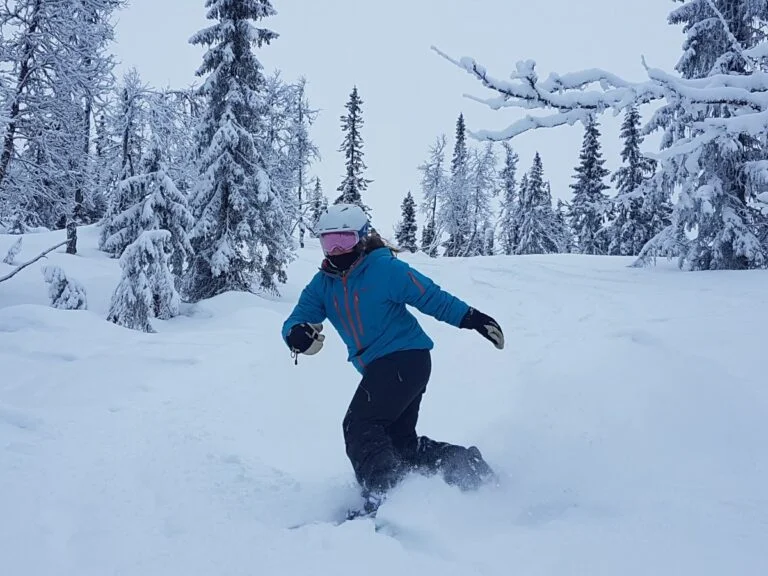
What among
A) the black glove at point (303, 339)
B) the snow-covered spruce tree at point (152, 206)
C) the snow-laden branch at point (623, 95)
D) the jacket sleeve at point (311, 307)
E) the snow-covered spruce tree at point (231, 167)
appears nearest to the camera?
the snow-laden branch at point (623, 95)

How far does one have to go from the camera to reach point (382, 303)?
3566mm

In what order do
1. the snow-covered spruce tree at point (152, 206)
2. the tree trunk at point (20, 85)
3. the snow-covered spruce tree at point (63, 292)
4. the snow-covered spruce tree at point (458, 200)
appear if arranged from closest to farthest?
the snow-covered spruce tree at point (63, 292), the tree trunk at point (20, 85), the snow-covered spruce tree at point (152, 206), the snow-covered spruce tree at point (458, 200)

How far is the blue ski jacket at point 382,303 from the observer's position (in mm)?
3557

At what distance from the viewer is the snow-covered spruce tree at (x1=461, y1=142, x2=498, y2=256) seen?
5350cm

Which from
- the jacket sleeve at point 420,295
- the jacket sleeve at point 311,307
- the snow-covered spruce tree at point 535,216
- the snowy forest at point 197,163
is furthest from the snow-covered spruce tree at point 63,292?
the snow-covered spruce tree at point 535,216

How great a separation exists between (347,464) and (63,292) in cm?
974

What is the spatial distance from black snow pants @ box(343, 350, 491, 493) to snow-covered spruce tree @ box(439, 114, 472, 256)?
165 ft

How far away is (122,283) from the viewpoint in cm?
1258

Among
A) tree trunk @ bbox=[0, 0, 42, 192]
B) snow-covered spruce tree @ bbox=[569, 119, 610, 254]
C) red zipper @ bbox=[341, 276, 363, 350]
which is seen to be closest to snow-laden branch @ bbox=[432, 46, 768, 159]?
red zipper @ bbox=[341, 276, 363, 350]

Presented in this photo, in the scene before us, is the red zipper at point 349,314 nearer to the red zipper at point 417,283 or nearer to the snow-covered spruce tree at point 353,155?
the red zipper at point 417,283

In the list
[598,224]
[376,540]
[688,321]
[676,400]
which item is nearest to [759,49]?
[676,400]

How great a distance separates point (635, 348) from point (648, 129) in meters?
10.6

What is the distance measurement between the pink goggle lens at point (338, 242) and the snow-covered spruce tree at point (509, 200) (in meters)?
48.8

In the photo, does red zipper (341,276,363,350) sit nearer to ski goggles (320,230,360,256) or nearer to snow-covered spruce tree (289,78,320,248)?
ski goggles (320,230,360,256)
